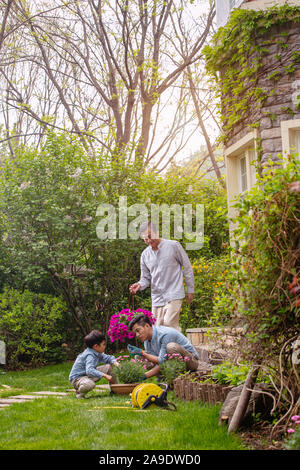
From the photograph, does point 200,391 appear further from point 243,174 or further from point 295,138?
point 243,174

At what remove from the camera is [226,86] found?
25.7 ft

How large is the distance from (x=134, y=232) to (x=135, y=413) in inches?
240

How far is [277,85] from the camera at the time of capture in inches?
272

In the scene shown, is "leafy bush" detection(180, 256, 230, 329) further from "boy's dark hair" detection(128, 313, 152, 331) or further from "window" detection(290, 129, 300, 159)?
"boy's dark hair" detection(128, 313, 152, 331)

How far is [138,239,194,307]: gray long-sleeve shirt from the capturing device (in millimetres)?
5820

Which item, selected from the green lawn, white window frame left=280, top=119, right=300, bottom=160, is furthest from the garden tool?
white window frame left=280, top=119, right=300, bottom=160

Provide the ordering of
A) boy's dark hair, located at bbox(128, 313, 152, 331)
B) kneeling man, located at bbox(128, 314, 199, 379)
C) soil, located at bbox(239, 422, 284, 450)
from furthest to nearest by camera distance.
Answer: boy's dark hair, located at bbox(128, 313, 152, 331) < kneeling man, located at bbox(128, 314, 199, 379) < soil, located at bbox(239, 422, 284, 450)

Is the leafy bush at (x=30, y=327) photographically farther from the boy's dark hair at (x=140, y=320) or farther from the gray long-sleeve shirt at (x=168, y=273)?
the boy's dark hair at (x=140, y=320)

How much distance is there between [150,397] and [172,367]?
2.51 ft

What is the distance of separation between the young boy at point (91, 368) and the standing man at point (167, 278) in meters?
0.72

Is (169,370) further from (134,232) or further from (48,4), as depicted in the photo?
(48,4)

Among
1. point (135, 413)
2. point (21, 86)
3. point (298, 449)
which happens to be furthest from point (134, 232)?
point (21, 86)

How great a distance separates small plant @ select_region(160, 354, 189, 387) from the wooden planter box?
250 millimetres

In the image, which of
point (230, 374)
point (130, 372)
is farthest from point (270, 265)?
point (130, 372)
